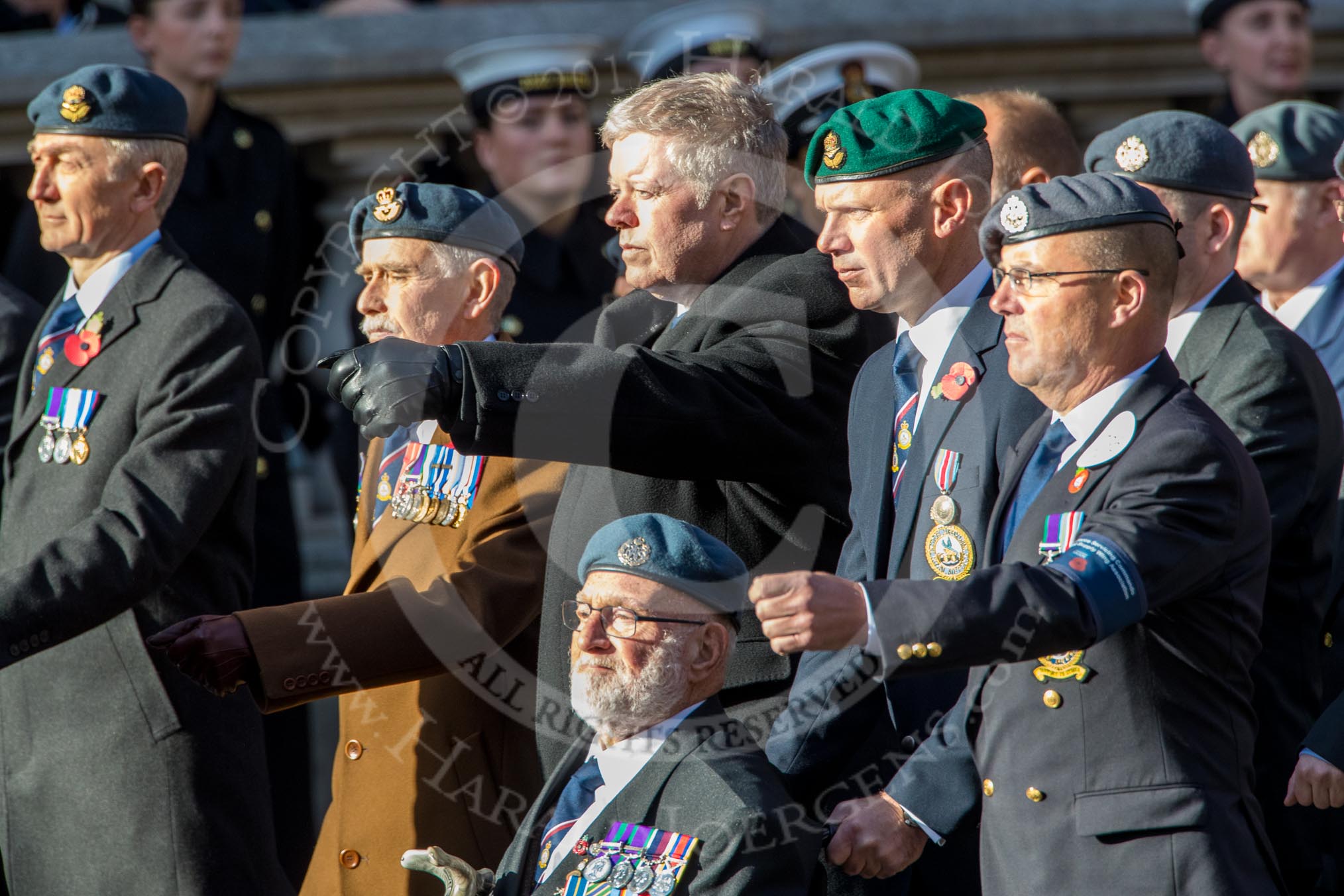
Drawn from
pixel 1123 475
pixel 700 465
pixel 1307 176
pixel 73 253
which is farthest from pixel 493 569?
pixel 1307 176

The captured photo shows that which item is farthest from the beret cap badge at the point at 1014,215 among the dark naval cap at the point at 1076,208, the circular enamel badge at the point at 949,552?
the circular enamel badge at the point at 949,552

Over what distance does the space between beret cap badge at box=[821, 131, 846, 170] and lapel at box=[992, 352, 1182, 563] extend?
2.79 ft

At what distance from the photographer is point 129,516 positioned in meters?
4.20

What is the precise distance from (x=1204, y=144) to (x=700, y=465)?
4.68 feet

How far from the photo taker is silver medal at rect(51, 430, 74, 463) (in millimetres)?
4422

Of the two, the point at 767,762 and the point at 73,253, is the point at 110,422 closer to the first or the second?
the point at 73,253

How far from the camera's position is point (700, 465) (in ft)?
11.6

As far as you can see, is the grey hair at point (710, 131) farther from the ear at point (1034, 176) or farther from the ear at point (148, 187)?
the ear at point (148, 187)

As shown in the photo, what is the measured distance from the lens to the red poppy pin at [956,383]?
3.51 metres

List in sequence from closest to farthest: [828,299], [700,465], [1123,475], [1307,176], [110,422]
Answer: [1123,475], [700,465], [828,299], [110,422], [1307,176]

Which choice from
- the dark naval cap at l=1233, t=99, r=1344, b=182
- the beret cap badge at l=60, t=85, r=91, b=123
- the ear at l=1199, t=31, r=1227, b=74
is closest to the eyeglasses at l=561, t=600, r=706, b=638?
the beret cap badge at l=60, t=85, r=91, b=123

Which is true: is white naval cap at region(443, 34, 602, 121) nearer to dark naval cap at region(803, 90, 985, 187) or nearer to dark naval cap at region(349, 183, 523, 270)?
dark naval cap at region(349, 183, 523, 270)

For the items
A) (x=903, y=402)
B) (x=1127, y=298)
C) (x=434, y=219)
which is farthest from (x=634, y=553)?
(x=434, y=219)

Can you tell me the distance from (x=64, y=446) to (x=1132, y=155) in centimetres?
242
